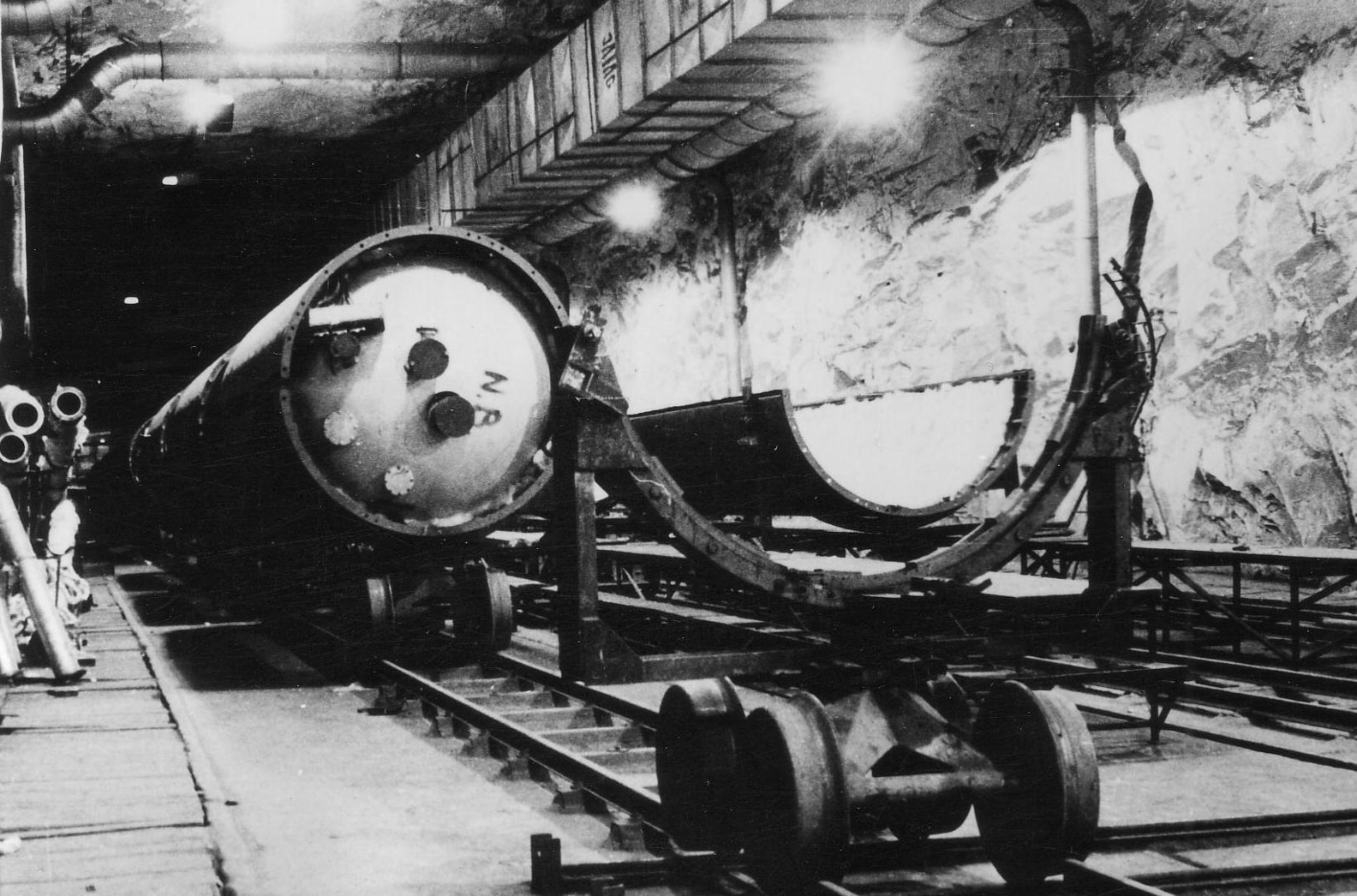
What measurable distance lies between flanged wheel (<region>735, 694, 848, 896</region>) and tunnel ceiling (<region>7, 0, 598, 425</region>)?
895 cm

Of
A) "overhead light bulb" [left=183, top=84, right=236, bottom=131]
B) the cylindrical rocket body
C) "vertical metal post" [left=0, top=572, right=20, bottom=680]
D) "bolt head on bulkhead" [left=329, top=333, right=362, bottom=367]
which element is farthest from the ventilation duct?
"vertical metal post" [left=0, top=572, right=20, bottom=680]

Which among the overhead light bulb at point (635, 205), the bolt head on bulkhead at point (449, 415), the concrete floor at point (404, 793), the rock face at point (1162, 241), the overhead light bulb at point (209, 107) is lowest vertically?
the concrete floor at point (404, 793)

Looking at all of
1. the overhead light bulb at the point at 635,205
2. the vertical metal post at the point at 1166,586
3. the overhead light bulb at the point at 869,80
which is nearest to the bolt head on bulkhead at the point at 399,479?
the vertical metal post at the point at 1166,586

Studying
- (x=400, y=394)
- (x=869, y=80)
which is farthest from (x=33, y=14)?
(x=869, y=80)

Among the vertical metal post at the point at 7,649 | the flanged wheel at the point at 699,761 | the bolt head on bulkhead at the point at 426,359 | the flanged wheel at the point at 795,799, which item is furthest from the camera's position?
the bolt head on bulkhead at the point at 426,359

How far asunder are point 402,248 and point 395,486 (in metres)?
1.34

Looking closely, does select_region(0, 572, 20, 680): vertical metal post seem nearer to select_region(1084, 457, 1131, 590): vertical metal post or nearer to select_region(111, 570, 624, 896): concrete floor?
select_region(111, 570, 624, 896): concrete floor

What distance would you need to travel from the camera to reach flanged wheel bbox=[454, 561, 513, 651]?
22.4 feet

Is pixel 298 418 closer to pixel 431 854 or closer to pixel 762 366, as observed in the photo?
pixel 431 854

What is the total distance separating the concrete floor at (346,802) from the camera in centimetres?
356

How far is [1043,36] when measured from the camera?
8.91m

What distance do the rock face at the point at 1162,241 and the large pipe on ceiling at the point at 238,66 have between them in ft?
10.6

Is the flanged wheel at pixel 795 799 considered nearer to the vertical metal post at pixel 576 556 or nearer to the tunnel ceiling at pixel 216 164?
the vertical metal post at pixel 576 556

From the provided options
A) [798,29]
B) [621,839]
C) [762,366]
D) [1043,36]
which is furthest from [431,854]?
[762,366]
